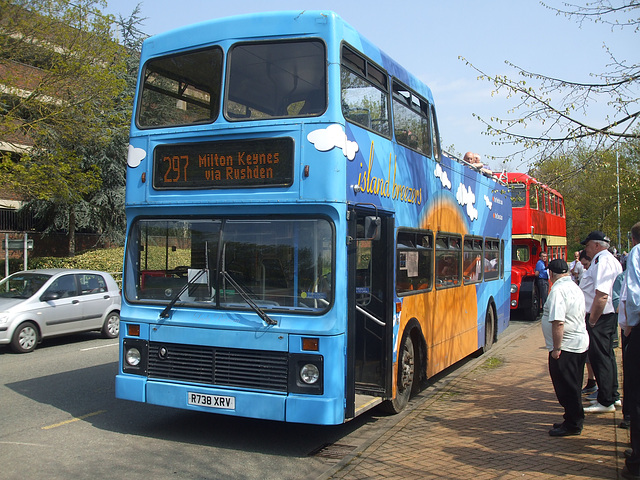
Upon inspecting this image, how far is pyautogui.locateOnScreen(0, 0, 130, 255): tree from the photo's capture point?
18.5 meters

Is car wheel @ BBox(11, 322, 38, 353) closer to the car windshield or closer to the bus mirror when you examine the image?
the car windshield

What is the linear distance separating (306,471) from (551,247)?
69.1ft

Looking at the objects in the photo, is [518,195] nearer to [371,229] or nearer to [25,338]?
[371,229]

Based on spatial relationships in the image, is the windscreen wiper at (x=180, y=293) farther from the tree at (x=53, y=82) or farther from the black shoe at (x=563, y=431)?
the tree at (x=53, y=82)

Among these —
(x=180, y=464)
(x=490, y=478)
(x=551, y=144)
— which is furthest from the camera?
(x=551, y=144)

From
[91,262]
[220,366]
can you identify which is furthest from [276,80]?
[91,262]

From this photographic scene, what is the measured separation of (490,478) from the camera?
562 centimetres

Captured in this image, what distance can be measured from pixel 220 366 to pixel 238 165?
6.64 ft

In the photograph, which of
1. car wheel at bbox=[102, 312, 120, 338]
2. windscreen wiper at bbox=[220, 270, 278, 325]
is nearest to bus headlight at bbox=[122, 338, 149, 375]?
windscreen wiper at bbox=[220, 270, 278, 325]

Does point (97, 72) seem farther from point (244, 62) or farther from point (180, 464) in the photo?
point (180, 464)

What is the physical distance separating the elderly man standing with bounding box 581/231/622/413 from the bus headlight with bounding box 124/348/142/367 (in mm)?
4958

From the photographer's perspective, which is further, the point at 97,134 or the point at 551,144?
the point at 97,134

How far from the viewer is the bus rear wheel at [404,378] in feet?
26.0

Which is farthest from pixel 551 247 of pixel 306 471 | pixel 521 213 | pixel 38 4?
pixel 306 471
